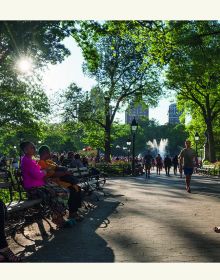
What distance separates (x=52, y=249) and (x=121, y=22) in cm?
1556

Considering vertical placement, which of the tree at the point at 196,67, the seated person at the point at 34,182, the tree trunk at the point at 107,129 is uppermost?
the tree at the point at 196,67

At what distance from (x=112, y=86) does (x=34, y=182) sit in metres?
33.1

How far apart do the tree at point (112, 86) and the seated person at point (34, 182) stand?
3112 cm

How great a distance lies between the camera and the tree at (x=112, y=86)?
3953cm

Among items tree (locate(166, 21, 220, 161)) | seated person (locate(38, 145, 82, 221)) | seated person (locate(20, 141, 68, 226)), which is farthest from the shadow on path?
tree (locate(166, 21, 220, 161))

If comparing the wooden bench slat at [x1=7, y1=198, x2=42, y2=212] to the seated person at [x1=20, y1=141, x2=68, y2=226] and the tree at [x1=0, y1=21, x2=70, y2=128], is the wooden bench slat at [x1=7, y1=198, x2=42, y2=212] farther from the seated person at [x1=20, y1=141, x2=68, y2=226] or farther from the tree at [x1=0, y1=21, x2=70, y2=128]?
the tree at [x1=0, y1=21, x2=70, y2=128]

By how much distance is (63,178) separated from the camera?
8.80 meters

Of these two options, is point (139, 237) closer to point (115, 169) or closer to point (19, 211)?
point (19, 211)

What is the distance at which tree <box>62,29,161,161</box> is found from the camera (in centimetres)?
3953

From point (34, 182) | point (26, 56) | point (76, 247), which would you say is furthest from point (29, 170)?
point (26, 56)

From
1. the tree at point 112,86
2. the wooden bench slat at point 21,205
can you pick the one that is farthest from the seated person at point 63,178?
the tree at point 112,86

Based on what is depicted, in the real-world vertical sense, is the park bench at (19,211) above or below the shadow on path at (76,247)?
above

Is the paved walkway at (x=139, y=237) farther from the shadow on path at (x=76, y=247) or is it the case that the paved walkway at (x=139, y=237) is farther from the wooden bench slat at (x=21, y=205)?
the wooden bench slat at (x=21, y=205)

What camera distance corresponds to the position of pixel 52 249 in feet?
20.4
